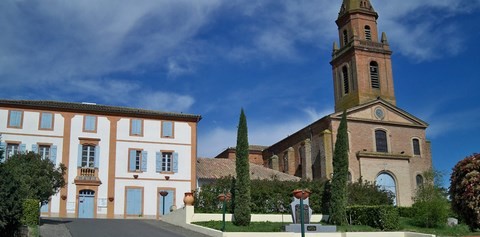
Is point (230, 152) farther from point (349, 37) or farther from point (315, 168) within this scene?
point (349, 37)

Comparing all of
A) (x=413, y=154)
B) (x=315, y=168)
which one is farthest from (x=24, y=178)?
(x=413, y=154)

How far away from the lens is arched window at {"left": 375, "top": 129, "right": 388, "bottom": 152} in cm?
4516

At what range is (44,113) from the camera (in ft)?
118

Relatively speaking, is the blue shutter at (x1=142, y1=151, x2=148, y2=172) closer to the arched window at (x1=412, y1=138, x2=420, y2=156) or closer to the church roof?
the arched window at (x1=412, y1=138, x2=420, y2=156)

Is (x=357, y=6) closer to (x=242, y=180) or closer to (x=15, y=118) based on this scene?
(x=242, y=180)

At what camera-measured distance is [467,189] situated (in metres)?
17.3

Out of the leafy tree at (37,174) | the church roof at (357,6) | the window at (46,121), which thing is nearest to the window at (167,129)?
the window at (46,121)

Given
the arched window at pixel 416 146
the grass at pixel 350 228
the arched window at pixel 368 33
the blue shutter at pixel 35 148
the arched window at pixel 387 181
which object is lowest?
the grass at pixel 350 228

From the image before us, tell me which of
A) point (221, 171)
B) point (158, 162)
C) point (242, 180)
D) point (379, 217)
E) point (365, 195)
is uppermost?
point (158, 162)

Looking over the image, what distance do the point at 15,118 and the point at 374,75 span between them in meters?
30.8

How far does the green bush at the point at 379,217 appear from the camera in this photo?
2680 centimetres

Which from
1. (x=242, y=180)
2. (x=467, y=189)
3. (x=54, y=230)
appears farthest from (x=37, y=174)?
(x=467, y=189)

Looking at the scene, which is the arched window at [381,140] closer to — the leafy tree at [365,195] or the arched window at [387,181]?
the arched window at [387,181]

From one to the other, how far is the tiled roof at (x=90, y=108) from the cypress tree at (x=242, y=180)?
10357mm
